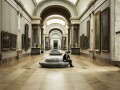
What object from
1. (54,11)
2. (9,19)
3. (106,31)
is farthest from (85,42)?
(54,11)

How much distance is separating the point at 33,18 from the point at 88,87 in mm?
28839

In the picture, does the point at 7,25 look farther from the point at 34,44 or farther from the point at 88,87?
the point at 34,44

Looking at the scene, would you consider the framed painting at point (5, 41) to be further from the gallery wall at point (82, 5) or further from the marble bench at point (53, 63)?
the gallery wall at point (82, 5)

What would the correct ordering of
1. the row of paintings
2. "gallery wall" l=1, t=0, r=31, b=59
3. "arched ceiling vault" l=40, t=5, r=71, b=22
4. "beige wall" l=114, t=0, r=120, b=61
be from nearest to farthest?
"beige wall" l=114, t=0, r=120, b=61 < "gallery wall" l=1, t=0, r=31, b=59 < the row of paintings < "arched ceiling vault" l=40, t=5, r=71, b=22

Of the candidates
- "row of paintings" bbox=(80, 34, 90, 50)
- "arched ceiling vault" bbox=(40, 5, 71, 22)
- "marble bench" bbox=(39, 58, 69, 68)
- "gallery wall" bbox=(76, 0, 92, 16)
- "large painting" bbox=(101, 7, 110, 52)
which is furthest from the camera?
"arched ceiling vault" bbox=(40, 5, 71, 22)

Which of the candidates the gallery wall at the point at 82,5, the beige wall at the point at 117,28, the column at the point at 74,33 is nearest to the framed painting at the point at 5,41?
the beige wall at the point at 117,28

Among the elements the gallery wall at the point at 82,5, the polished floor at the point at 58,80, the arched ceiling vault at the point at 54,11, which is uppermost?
the arched ceiling vault at the point at 54,11

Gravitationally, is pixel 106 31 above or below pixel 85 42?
above

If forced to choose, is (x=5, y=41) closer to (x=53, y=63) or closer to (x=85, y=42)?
(x=53, y=63)

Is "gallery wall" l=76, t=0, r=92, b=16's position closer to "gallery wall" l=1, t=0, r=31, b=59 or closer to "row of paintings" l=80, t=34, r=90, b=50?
"row of paintings" l=80, t=34, r=90, b=50

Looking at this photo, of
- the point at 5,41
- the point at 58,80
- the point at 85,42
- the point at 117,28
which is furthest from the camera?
the point at 85,42

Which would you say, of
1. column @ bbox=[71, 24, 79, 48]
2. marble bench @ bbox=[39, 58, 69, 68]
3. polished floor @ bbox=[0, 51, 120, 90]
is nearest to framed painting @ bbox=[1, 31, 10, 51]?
marble bench @ bbox=[39, 58, 69, 68]

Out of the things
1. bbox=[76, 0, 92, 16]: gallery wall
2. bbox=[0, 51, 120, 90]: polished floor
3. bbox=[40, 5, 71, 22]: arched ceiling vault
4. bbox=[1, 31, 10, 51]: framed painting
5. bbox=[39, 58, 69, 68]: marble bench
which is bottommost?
bbox=[0, 51, 120, 90]: polished floor

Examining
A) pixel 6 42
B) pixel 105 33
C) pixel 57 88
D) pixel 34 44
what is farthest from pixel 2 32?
pixel 34 44
